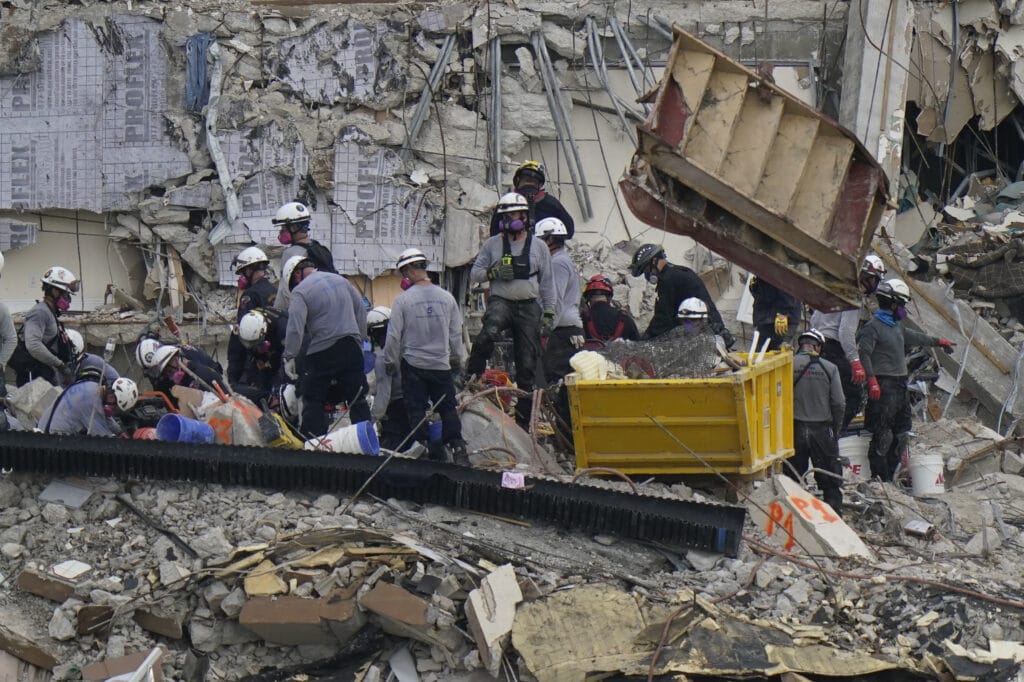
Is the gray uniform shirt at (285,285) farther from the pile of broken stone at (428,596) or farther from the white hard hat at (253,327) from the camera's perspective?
the pile of broken stone at (428,596)

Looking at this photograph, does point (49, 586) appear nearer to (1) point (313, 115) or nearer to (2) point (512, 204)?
(2) point (512, 204)

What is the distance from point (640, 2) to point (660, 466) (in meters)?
7.28

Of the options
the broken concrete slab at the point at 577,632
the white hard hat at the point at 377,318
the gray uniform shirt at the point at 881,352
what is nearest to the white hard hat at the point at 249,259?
the white hard hat at the point at 377,318

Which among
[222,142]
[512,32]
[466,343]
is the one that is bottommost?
[466,343]

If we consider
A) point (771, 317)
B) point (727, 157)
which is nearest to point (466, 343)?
point (771, 317)

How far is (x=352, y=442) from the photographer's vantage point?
9781mm

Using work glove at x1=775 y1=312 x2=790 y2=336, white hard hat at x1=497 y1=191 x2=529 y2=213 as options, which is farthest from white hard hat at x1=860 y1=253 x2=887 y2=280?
white hard hat at x1=497 y1=191 x2=529 y2=213

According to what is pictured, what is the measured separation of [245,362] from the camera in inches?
455

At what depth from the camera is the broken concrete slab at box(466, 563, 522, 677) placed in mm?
8062

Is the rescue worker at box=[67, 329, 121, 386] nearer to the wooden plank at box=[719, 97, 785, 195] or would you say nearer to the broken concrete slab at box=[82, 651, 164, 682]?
the broken concrete slab at box=[82, 651, 164, 682]

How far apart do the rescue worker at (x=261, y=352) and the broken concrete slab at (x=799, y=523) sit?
358cm

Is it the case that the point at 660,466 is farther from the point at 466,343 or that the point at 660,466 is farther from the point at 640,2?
the point at 640,2

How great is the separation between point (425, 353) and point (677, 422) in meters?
1.74

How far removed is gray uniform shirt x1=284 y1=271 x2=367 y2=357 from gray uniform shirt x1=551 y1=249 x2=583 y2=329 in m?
1.75
